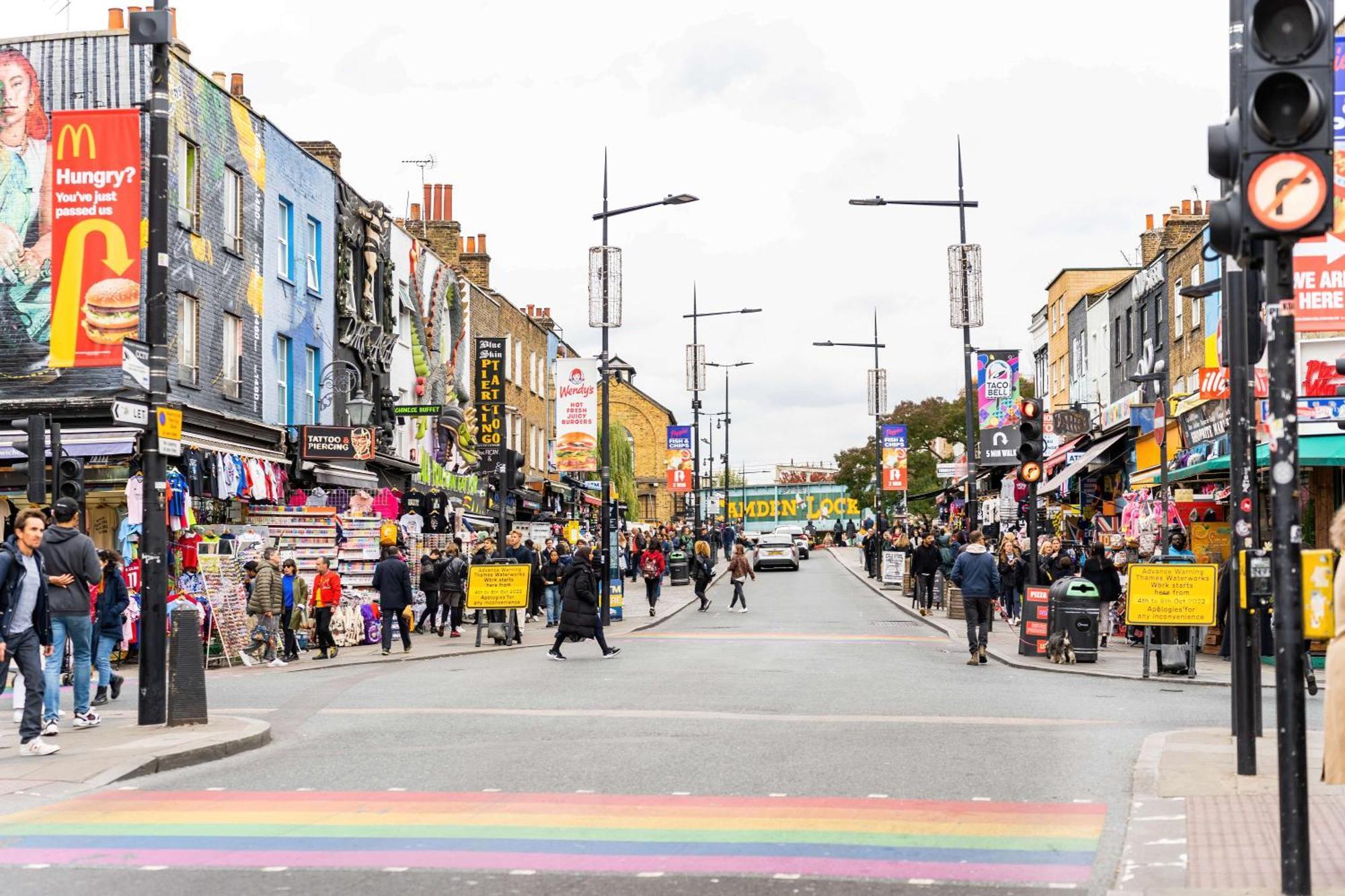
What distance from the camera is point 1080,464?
114 ft

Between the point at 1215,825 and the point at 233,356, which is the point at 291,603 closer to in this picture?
the point at 233,356

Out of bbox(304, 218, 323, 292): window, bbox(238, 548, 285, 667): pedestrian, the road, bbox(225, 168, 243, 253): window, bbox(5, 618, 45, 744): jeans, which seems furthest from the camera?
bbox(304, 218, 323, 292): window

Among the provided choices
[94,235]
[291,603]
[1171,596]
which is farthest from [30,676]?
[1171,596]

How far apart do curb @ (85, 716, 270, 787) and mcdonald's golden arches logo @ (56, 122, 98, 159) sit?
10227mm

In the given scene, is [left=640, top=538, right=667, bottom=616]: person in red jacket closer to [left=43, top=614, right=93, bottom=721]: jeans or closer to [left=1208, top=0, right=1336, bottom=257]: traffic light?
[left=43, top=614, right=93, bottom=721]: jeans

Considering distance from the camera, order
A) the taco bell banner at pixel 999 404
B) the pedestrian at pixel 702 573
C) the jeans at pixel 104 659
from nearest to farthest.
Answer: the jeans at pixel 104 659 → the taco bell banner at pixel 999 404 → the pedestrian at pixel 702 573

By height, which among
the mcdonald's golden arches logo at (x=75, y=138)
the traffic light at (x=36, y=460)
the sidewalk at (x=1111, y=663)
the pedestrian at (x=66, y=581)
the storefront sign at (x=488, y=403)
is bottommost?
the sidewalk at (x=1111, y=663)

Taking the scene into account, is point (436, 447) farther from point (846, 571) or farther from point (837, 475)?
point (837, 475)

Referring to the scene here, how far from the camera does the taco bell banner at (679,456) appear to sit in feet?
176

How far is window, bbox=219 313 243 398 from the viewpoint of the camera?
1046 inches

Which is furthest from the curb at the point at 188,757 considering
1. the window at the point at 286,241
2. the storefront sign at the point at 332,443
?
the window at the point at 286,241

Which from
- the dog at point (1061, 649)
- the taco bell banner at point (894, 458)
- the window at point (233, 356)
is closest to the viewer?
the dog at point (1061, 649)

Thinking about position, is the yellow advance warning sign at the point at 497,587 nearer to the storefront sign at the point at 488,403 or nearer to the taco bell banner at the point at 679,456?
the storefront sign at the point at 488,403

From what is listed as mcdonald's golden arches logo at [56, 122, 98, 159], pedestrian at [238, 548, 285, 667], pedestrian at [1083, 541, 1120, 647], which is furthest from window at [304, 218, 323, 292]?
pedestrian at [1083, 541, 1120, 647]
